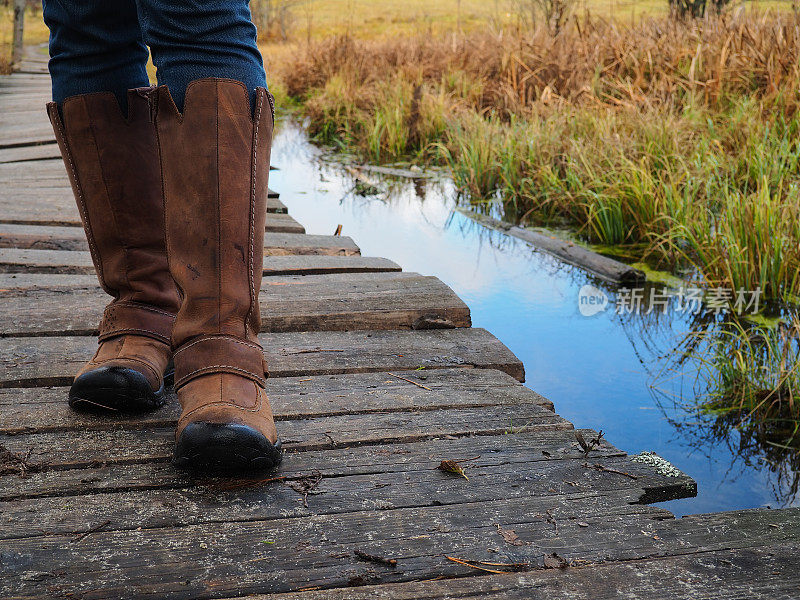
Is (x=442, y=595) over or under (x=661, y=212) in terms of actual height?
over

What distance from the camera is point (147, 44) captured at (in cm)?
131

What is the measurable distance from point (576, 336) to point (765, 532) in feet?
6.61

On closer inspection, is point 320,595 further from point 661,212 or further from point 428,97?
point 428,97

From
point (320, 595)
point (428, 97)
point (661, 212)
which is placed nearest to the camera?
point (320, 595)

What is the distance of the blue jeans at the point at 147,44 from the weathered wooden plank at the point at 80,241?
1489 millimetres

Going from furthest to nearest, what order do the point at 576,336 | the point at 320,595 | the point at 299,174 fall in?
the point at 299,174
the point at 576,336
the point at 320,595

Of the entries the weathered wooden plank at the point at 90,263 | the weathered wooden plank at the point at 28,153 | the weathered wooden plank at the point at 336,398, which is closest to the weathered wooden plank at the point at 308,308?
the weathered wooden plank at the point at 90,263

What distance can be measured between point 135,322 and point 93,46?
53 cm

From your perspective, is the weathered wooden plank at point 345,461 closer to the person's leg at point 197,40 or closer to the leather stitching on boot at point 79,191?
the leather stitching on boot at point 79,191

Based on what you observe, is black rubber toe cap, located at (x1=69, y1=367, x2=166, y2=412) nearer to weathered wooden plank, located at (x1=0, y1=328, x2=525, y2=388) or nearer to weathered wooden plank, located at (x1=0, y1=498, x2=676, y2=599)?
weathered wooden plank, located at (x1=0, y1=328, x2=525, y2=388)

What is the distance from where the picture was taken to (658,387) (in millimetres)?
2701

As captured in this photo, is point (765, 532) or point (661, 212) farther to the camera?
point (661, 212)

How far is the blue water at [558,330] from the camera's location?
2291mm

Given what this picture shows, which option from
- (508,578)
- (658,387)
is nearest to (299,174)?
(658,387)
